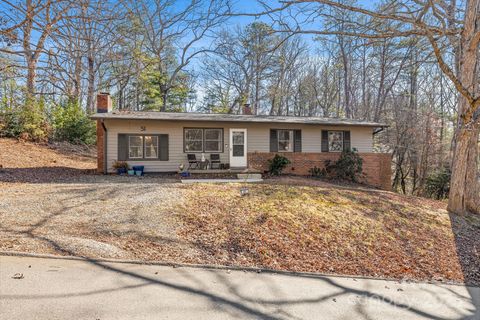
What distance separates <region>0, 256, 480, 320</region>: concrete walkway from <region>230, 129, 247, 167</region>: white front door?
9442mm

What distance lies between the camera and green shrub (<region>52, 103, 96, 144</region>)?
54.4 ft

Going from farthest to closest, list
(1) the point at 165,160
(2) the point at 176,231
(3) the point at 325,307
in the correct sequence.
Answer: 1. (1) the point at 165,160
2. (2) the point at 176,231
3. (3) the point at 325,307

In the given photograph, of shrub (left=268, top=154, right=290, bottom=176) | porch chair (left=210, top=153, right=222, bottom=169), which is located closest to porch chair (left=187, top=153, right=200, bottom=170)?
porch chair (left=210, top=153, right=222, bottom=169)

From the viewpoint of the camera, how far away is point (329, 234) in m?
5.50

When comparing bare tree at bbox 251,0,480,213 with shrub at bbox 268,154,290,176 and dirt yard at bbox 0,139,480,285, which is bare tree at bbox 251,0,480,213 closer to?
dirt yard at bbox 0,139,480,285

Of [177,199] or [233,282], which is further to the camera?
[177,199]

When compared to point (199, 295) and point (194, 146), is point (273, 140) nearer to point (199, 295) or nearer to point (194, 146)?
point (194, 146)

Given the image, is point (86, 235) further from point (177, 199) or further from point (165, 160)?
point (165, 160)

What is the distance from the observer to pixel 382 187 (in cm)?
1320

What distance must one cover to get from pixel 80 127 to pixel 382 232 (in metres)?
17.8

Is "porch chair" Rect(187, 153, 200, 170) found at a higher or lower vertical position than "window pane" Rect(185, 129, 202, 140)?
lower

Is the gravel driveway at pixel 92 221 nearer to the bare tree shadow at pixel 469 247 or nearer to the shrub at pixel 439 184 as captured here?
the bare tree shadow at pixel 469 247

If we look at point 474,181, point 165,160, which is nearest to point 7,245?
point 165,160

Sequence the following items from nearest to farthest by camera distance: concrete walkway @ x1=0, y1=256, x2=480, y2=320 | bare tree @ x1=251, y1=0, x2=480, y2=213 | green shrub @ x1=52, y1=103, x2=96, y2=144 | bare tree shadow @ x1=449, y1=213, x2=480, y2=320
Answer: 1. concrete walkway @ x1=0, y1=256, x2=480, y2=320
2. bare tree shadow @ x1=449, y1=213, x2=480, y2=320
3. bare tree @ x1=251, y1=0, x2=480, y2=213
4. green shrub @ x1=52, y1=103, x2=96, y2=144
